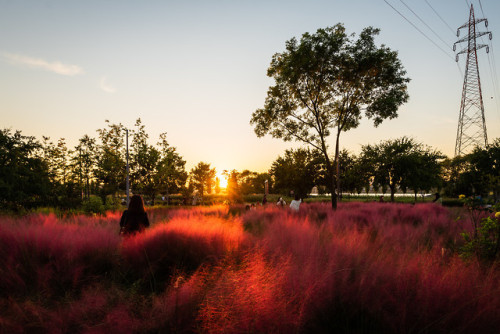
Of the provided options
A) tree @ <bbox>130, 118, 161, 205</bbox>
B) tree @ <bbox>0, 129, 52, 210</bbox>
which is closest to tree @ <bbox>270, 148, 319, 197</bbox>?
tree @ <bbox>130, 118, 161, 205</bbox>

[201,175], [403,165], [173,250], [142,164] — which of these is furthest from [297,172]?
[173,250]

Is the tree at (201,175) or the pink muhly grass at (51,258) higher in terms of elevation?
the tree at (201,175)

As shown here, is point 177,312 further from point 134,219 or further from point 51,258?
point 134,219

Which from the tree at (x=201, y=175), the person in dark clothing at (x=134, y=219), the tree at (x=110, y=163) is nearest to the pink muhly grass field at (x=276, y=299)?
the person in dark clothing at (x=134, y=219)

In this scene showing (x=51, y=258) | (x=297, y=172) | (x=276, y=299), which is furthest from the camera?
(x=297, y=172)

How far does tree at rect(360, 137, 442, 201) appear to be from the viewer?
24.4m

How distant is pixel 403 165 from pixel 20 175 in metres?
30.4

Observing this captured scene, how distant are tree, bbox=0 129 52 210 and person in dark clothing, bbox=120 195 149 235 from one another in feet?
27.3

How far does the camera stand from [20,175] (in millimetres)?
11070

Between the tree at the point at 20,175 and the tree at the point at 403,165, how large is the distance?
2816cm

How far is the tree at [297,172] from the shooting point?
131 feet

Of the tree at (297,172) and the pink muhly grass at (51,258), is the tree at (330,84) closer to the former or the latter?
the pink muhly grass at (51,258)

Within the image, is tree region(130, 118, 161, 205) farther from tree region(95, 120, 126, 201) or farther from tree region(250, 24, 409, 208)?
tree region(250, 24, 409, 208)

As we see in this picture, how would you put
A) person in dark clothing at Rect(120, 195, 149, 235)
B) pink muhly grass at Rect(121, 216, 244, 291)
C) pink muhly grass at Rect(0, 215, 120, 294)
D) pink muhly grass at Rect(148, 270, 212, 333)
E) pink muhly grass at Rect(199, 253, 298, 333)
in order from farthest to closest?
person in dark clothing at Rect(120, 195, 149, 235), pink muhly grass at Rect(121, 216, 244, 291), pink muhly grass at Rect(0, 215, 120, 294), pink muhly grass at Rect(148, 270, 212, 333), pink muhly grass at Rect(199, 253, 298, 333)
